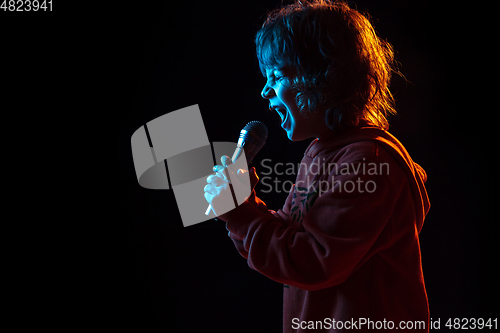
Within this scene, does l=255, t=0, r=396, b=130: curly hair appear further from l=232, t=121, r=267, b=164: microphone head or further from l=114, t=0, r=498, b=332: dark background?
l=114, t=0, r=498, b=332: dark background

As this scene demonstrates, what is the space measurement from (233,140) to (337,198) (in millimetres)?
744

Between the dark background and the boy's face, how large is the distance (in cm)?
53

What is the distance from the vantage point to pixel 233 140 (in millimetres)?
1296

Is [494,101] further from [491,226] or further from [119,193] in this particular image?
[119,193]

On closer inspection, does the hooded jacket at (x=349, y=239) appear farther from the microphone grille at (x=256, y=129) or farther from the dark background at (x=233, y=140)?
the dark background at (x=233, y=140)

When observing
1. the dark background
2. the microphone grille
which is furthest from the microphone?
the dark background

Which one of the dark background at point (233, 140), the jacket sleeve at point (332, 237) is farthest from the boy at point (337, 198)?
the dark background at point (233, 140)

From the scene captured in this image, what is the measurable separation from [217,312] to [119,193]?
57cm

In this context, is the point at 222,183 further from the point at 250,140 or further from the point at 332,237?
the point at 332,237

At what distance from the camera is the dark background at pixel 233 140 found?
1256 mm

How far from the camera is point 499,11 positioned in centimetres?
126

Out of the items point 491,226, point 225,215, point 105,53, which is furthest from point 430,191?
point 105,53

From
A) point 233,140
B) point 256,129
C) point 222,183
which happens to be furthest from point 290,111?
point 233,140

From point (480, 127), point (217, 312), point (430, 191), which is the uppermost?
point (480, 127)
